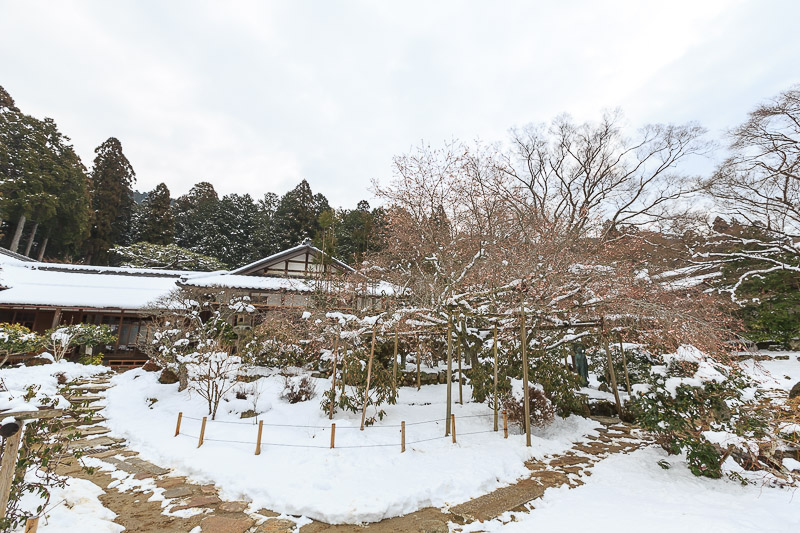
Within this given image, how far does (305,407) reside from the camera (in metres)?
8.27

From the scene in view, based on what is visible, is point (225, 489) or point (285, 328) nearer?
point (225, 489)

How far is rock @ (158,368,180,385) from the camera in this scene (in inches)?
403

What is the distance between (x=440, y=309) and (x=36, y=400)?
7.13 meters

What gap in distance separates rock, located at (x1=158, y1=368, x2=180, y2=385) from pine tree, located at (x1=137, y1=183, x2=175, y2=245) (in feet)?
82.9

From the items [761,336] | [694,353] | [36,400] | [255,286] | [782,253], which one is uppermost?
[782,253]

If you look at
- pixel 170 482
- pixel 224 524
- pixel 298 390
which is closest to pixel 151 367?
pixel 298 390

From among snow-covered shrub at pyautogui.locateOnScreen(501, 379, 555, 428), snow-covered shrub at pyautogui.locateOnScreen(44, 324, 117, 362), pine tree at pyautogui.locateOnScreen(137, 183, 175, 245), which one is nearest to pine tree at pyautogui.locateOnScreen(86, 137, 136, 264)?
pine tree at pyautogui.locateOnScreen(137, 183, 175, 245)

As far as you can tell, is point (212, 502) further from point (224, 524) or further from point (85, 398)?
point (85, 398)

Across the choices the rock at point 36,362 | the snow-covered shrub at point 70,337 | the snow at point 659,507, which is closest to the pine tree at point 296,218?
the snow-covered shrub at point 70,337

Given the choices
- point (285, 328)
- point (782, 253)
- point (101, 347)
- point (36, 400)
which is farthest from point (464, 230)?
point (101, 347)

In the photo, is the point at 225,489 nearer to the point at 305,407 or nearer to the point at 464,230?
the point at 305,407

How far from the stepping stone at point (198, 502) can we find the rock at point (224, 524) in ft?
1.42

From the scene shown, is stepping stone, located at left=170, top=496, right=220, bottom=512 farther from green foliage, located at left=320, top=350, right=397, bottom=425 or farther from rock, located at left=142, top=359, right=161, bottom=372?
rock, located at left=142, top=359, right=161, bottom=372

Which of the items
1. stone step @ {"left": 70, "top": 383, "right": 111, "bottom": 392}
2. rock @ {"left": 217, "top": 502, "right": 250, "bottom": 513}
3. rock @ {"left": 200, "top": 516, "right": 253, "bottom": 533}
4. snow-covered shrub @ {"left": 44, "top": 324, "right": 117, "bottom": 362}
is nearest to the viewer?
rock @ {"left": 200, "top": 516, "right": 253, "bottom": 533}
